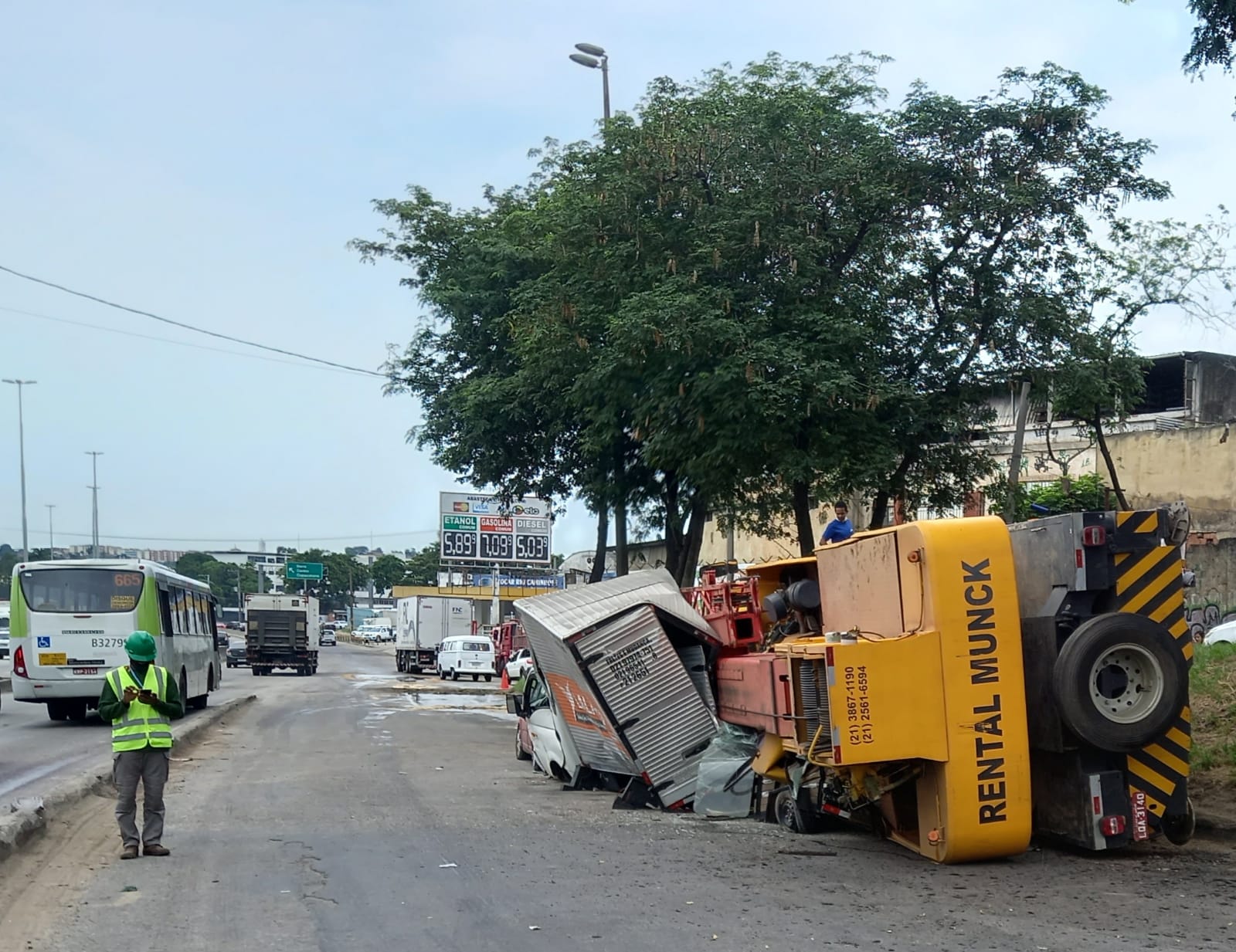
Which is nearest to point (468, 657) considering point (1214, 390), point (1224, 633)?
point (1214, 390)

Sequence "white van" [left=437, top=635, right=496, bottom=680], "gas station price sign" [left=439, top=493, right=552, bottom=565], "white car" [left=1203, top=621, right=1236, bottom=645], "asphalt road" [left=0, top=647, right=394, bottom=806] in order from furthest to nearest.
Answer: "gas station price sign" [left=439, top=493, right=552, bottom=565] → "white van" [left=437, top=635, right=496, bottom=680] → "white car" [left=1203, top=621, right=1236, bottom=645] → "asphalt road" [left=0, top=647, right=394, bottom=806]

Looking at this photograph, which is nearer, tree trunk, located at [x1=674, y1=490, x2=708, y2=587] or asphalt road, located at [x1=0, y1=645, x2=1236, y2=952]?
asphalt road, located at [x1=0, y1=645, x2=1236, y2=952]

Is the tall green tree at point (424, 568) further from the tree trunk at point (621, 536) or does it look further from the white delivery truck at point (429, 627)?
the tree trunk at point (621, 536)

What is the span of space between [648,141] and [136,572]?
38.0 feet

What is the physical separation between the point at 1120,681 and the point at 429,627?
49.1m

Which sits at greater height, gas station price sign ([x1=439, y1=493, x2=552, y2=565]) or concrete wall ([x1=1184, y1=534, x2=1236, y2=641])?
gas station price sign ([x1=439, y1=493, x2=552, y2=565])

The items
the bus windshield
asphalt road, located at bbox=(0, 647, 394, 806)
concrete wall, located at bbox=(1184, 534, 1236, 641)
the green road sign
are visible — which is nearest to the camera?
asphalt road, located at bbox=(0, 647, 394, 806)

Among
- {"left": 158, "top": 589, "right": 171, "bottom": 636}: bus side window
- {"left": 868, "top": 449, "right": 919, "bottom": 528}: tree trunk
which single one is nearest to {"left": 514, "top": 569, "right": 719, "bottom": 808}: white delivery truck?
{"left": 868, "top": 449, "right": 919, "bottom": 528}: tree trunk

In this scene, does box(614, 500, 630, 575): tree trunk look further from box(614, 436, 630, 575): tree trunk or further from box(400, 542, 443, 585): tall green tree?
box(400, 542, 443, 585): tall green tree

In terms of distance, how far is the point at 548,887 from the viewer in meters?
8.07

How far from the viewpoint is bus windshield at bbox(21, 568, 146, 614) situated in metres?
22.2

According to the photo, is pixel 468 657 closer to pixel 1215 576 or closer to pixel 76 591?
pixel 76 591

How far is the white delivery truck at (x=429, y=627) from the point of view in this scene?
2189 inches

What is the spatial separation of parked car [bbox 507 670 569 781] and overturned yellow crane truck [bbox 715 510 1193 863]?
236 inches
